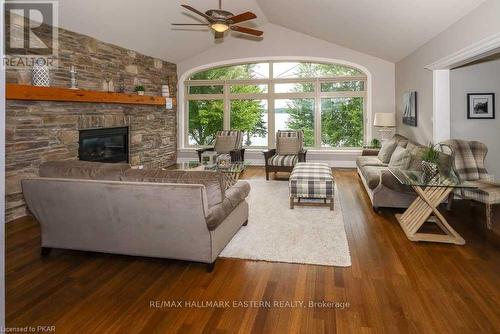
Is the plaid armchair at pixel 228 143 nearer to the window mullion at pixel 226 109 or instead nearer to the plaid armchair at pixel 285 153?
the plaid armchair at pixel 285 153

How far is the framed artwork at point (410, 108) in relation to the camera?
6.44m

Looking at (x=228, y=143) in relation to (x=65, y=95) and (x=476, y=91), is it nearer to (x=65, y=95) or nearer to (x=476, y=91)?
(x=65, y=95)

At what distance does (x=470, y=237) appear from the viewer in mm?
3793

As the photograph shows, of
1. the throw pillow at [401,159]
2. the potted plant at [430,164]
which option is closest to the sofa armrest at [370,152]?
the throw pillow at [401,159]

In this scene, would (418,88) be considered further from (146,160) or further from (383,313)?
(146,160)

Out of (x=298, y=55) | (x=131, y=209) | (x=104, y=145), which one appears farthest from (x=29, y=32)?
(x=298, y=55)

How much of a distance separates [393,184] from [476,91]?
8.59 feet

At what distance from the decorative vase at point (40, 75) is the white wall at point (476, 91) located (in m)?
6.02

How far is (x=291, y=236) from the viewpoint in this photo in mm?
3846

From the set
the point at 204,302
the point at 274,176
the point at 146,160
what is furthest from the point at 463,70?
the point at 146,160

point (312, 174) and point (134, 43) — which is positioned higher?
point (134, 43)

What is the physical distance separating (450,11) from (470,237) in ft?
8.56

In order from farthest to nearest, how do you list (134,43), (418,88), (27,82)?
(134,43) → (418,88) → (27,82)

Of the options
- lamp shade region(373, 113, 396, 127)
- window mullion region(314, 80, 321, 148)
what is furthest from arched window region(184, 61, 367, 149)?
lamp shade region(373, 113, 396, 127)
